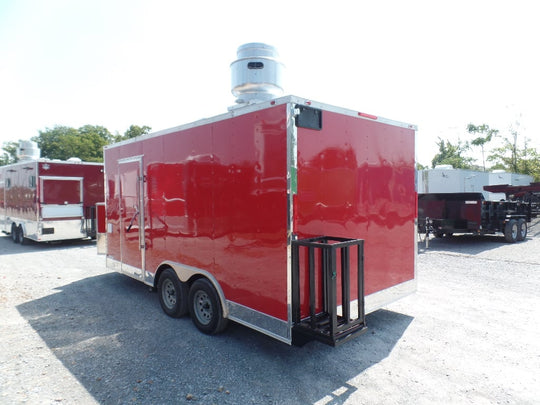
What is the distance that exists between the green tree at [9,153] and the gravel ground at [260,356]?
56062 millimetres

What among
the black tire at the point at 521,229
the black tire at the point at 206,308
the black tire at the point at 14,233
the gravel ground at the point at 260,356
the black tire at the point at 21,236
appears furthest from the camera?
the black tire at the point at 14,233

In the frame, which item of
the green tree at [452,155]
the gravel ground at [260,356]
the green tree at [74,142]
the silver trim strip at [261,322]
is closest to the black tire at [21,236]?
the gravel ground at [260,356]

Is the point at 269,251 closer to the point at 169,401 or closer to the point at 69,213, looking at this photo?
the point at 169,401

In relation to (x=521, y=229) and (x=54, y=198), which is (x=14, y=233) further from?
(x=521, y=229)

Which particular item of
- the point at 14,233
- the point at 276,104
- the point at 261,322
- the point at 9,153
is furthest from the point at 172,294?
the point at 9,153

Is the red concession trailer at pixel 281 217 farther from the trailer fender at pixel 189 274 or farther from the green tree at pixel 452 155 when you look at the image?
the green tree at pixel 452 155

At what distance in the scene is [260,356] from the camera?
3951 mm

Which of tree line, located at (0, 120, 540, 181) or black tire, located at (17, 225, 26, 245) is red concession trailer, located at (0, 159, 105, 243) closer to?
black tire, located at (17, 225, 26, 245)

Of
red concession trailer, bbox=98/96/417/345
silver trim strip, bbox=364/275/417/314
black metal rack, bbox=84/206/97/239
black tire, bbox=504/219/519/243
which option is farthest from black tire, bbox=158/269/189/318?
black tire, bbox=504/219/519/243

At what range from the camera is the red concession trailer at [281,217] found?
3.49 meters

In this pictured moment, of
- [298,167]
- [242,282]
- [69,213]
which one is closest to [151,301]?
[242,282]

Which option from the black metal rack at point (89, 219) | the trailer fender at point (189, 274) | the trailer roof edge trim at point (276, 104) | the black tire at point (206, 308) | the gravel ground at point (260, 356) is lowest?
the gravel ground at point (260, 356)

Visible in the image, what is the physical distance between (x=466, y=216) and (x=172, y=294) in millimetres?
10339

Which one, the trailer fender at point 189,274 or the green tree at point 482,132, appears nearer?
the trailer fender at point 189,274
